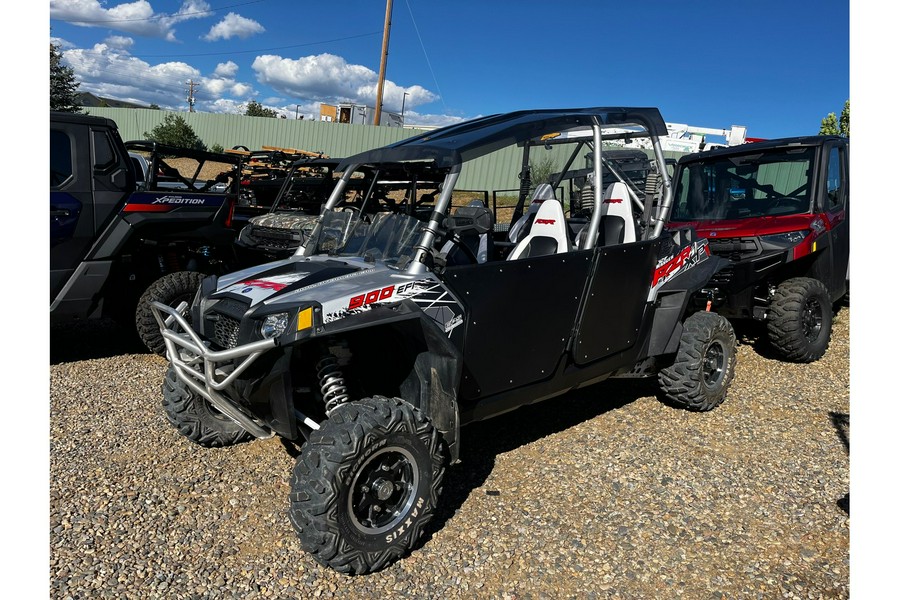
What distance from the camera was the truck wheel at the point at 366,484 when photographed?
112 inches

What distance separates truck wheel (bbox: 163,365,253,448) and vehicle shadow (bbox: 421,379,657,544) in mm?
1337

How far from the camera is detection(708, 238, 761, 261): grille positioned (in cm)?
606

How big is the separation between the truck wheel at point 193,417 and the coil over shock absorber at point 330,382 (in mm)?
1009

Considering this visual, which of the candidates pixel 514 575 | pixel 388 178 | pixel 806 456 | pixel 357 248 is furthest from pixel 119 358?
pixel 806 456

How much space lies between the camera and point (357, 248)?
3.76 meters

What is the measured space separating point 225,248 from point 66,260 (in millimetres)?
1479

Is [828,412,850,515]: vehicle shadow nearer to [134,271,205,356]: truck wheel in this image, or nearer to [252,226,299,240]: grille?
[134,271,205,356]: truck wheel

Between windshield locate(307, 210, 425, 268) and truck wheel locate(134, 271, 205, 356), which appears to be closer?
windshield locate(307, 210, 425, 268)

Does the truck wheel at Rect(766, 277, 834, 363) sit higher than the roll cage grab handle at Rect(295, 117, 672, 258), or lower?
lower

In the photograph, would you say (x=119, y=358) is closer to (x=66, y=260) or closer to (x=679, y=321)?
(x=66, y=260)

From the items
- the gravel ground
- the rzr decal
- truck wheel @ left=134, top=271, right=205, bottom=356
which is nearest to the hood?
the rzr decal

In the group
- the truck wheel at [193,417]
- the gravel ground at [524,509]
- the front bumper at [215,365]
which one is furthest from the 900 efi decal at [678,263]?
the truck wheel at [193,417]

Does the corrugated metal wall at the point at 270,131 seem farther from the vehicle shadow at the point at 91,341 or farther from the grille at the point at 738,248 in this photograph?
the grille at the point at 738,248

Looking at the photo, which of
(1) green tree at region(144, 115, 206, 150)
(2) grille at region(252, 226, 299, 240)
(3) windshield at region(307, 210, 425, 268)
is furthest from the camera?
(1) green tree at region(144, 115, 206, 150)
